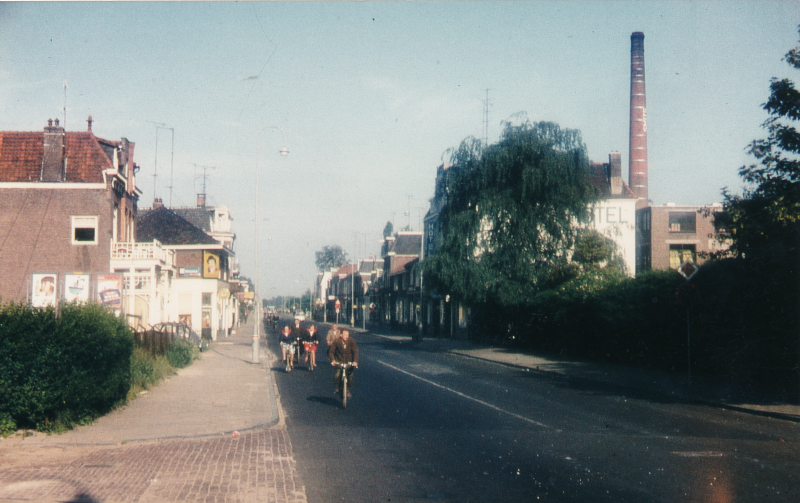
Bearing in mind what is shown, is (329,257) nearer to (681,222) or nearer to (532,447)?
(681,222)

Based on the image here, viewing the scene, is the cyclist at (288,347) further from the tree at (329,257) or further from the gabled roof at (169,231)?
the tree at (329,257)

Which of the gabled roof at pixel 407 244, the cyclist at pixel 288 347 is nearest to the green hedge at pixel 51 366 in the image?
the cyclist at pixel 288 347

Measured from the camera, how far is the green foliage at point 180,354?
21.9m

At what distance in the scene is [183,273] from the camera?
46.9m

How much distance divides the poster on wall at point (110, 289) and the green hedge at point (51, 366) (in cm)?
2021

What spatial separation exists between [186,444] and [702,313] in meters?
13.9

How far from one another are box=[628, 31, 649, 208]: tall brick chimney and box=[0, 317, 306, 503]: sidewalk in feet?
132

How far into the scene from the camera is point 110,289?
30578 mm

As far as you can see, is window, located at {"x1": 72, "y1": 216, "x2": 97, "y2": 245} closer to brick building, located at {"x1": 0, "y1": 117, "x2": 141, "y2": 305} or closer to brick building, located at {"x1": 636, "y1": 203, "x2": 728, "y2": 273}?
brick building, located at {"x1": 0, "y1": 117, "x2": 141, "y2": 305}

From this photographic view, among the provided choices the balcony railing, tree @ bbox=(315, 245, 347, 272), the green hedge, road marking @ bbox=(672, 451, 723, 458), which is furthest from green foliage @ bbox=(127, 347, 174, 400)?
tree @ bbox=(315, 245, 347, 272)

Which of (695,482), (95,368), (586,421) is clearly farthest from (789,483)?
(95,368)

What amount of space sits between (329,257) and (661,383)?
451ft

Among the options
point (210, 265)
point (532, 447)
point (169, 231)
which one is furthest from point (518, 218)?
point (169, 231)

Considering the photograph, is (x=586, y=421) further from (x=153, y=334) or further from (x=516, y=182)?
(x=516, y=182)
